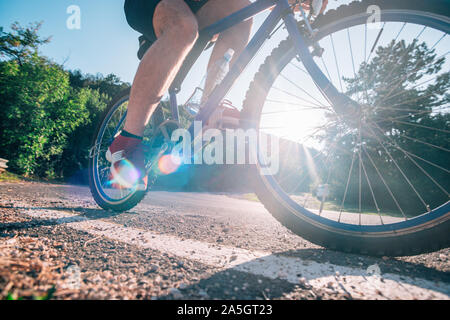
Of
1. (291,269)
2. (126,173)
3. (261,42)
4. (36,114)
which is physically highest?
(36,114)

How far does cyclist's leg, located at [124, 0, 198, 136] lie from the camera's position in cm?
121

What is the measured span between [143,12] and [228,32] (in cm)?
67

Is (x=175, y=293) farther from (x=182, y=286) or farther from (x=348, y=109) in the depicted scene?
(x=348, y=109)

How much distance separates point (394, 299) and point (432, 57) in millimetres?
1506

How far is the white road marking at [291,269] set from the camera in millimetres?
643

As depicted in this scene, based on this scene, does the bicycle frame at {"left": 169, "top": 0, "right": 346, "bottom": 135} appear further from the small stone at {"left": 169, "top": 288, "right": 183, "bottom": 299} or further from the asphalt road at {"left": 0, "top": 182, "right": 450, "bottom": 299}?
the small stone at {"left": 169, "top": 288, "right": 183, "bottom": 299}

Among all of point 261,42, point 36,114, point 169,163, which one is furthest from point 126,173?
point 36,114

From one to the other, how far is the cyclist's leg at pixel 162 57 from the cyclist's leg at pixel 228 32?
1.10ft

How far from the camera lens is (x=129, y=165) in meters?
1.42

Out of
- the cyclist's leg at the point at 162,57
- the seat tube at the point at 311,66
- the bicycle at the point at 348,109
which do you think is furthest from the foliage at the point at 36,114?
the seat tube at the point at 311,66

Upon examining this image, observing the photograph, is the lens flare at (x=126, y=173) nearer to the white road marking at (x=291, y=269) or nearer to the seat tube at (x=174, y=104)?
the white road marking at (x=291, y=269)

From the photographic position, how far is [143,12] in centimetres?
142

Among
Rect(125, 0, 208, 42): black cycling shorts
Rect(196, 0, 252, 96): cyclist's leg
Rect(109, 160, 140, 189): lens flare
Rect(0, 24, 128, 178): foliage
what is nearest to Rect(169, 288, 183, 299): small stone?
Rect(109, 160, 140, 189): lens flare
